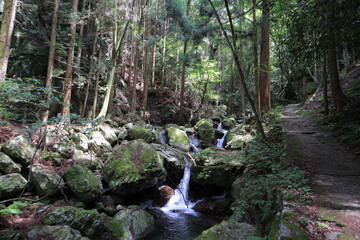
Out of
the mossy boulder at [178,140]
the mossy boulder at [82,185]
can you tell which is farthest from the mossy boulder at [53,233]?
the mossy boulder at [178,140]

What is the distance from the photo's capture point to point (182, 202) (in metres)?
8.55

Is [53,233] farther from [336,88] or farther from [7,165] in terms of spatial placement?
[336,88]

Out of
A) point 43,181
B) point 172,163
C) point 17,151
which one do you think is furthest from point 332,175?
point 17,151

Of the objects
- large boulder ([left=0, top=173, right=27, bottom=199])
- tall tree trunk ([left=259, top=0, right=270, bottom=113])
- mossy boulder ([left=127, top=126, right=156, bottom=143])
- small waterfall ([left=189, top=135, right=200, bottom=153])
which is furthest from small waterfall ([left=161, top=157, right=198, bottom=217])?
tall tree trunk ([left=259, top=0, right=270, bottom=113])

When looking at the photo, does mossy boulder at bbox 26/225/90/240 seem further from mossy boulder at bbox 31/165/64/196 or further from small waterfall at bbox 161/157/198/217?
small waterfall at bbox 161/157/198/217

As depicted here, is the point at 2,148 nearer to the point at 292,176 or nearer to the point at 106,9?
the point at 292,176

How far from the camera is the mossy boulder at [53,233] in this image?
436 centimetres

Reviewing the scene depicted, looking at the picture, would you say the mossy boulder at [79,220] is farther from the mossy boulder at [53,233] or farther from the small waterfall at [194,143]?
the small waterfall at [194,143]

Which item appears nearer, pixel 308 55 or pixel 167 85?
pixel 308 55

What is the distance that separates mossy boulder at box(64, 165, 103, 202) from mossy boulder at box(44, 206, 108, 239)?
83cm

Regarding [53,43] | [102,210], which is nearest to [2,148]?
[102,210]

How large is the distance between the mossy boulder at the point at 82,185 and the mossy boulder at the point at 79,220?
2.73ft

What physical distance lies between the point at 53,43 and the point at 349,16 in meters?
10.0

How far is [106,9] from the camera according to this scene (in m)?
11.6
